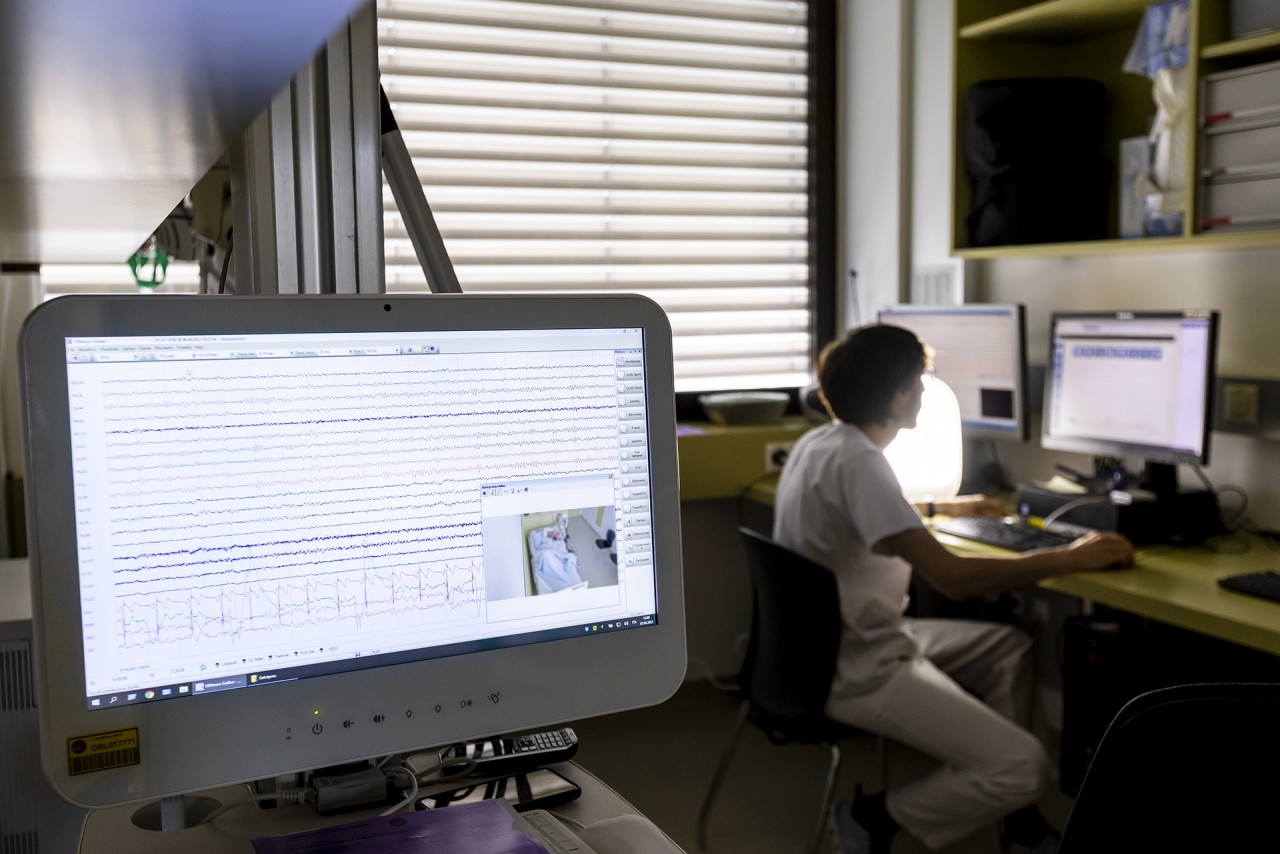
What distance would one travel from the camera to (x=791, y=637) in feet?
7.57

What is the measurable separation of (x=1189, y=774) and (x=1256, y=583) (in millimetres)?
1435

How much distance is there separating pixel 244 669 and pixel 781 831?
212cm

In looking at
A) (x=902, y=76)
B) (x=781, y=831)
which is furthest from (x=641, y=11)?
(x=781, y=831)

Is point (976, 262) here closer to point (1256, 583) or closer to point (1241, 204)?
point (1241, 204)

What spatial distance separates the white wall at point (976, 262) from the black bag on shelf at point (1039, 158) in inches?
7.3

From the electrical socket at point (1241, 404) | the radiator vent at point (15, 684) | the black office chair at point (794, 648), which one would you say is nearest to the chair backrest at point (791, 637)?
the black office chair at point (794, 648)

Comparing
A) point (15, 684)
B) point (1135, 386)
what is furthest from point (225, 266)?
point (1135, 386)

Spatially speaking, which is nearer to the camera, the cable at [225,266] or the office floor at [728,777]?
the cable at [225,266]

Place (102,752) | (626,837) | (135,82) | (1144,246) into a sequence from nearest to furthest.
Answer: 1. (135,82)
2. (102,752)
3. (626,837)
4. (1144,246)

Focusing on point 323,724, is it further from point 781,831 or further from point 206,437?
point 781,831

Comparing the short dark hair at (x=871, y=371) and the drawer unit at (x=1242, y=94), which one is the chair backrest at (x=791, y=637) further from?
the drawer unit at (x=1242, y=94)

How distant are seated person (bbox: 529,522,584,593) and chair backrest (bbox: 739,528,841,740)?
1.30 meters

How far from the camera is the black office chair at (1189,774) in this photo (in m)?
0.81

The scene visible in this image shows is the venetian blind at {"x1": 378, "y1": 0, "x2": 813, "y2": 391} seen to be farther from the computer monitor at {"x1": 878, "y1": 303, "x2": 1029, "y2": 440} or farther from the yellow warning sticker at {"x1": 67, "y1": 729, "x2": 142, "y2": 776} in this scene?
the yellow warning sticker at {"x1": 67, "y1": 729, "x2": 142, "y2": 776}
